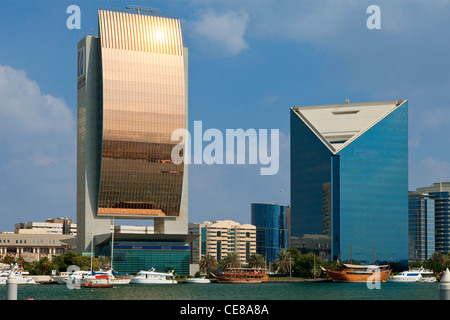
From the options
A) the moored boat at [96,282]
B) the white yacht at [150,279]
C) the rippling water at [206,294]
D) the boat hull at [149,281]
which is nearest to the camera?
the rippling water at [206,294]

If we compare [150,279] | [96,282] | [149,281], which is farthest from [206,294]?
[150,279]

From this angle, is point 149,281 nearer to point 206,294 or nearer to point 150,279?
point 150,279

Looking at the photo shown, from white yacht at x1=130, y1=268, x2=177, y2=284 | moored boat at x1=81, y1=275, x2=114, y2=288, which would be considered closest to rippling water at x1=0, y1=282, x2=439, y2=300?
moored boat at x1=81, y1=275, x2=114, y2=288

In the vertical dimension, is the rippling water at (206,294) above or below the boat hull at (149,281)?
above

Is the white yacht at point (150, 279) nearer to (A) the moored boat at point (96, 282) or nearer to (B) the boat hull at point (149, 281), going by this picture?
(B) the boat hull at point (149, 281)

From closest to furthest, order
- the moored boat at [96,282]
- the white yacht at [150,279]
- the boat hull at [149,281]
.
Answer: the moored boat at [96,282] → the boat hull at [149,281] → the white yacht at [150,279]

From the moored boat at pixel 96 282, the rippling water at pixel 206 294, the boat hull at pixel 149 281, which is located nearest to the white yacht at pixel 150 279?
the boat hull at pixel 149 281

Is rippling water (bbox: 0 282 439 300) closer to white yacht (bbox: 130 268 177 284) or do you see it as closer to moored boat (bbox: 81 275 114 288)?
moored boat (bbox: 81 275 114 288)
